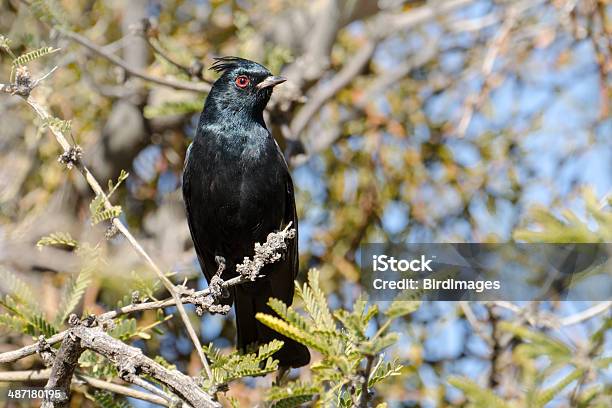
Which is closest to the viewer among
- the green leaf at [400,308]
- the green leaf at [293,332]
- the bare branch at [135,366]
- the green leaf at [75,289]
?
the green leaf at [400,308]

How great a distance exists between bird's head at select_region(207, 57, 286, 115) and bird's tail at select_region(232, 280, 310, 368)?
1.00m

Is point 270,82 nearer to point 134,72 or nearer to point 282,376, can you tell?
point 134,72

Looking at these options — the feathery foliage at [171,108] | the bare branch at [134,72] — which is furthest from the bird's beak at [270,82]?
the feathery foliage at [171,108]

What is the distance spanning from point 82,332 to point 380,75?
4396mm

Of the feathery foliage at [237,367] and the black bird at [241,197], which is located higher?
the black bird at [241,197]

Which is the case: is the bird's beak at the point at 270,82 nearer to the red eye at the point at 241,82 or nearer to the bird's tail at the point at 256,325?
the red eye at the point at 241,82

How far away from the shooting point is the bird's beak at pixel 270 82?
4.81 meters

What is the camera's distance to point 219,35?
6414mm

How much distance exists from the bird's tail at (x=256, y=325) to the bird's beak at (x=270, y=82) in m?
1.11

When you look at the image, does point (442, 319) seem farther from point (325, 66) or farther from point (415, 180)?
point (325, 66)

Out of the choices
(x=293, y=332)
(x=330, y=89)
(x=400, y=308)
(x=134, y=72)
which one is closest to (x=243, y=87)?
(x=134, y=72)

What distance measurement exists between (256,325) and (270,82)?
137 cm

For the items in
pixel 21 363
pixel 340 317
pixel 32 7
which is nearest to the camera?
pixel 340 317

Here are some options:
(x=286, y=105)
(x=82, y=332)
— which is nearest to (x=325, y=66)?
(x=286, y=105)
